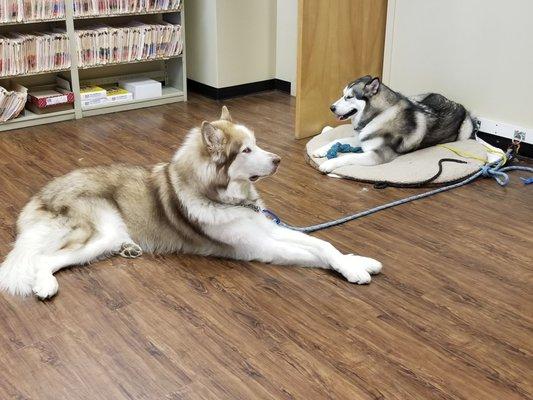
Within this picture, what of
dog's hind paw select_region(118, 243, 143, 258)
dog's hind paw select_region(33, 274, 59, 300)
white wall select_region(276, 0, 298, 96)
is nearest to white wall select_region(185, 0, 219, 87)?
white wall select_region(276, 0, 298, 96)

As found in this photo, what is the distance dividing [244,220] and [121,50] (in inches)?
113

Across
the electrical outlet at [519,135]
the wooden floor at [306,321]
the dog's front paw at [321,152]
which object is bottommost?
the wooden floor at [306,321]

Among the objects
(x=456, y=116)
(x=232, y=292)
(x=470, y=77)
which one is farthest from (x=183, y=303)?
(x=470, y=77)

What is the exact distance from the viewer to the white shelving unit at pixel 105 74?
181 inches

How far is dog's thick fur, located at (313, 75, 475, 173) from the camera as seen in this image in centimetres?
382

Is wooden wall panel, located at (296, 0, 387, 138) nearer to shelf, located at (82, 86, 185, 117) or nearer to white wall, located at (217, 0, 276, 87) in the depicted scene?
white wall, located at (217, 0, 276, 87)

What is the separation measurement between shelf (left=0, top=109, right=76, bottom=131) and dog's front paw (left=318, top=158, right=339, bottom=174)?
7.32 feet

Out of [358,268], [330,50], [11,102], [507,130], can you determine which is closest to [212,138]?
[358,268]

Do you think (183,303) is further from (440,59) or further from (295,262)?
(440,59)

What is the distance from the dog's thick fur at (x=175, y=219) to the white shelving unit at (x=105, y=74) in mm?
2183

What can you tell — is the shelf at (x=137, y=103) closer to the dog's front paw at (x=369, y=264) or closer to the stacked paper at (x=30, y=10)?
the stacked paper at (x=30, y=10)

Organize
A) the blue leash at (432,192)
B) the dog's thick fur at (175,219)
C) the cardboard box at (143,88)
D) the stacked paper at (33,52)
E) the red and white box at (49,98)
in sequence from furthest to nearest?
the cardboard box at (143,88) < the red and white box at (49,98) < the stacked paper at (33,52) < the blue leash at (432,192) < the dog's thick fur at (175,219)

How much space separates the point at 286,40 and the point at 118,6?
1543 mm

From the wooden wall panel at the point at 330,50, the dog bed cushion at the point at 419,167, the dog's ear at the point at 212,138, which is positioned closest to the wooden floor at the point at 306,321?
the dog bed cushion at the point at 419,167
